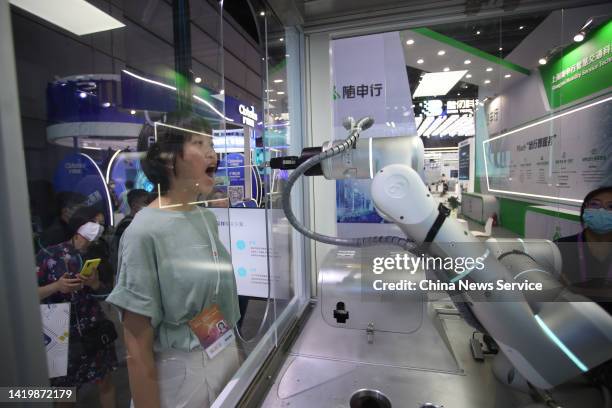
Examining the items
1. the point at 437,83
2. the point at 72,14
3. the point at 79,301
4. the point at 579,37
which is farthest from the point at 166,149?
the point at 579,37

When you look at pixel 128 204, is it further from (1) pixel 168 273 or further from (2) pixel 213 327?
(2) pixel 213 327

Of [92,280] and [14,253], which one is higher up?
[14,253]

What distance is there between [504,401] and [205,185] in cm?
148

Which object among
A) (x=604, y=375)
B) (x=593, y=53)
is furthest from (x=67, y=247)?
(x=593, y=53)

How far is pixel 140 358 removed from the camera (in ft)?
2.60

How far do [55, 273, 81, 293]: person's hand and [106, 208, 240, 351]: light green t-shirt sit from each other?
93 millimetres

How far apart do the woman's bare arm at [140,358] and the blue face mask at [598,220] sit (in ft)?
6.84

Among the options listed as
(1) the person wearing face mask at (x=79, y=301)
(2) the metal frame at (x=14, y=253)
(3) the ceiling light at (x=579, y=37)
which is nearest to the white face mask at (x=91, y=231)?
(1) the person wearing face mask at (x=79, y=301)

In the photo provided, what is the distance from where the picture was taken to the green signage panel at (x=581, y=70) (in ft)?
6.30

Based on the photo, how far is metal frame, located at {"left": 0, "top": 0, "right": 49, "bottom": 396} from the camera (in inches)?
16.2

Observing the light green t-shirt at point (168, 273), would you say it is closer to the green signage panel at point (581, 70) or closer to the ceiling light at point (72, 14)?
the ceiling light at point (72, 14)

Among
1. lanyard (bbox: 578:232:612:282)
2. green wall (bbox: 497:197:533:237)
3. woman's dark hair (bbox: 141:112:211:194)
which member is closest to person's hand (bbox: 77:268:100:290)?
woman's dark hair (bbox: 141:112:211:194)

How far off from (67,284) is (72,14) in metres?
0.66

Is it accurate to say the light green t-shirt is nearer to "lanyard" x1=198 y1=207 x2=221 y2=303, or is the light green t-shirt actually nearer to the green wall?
"lanyard" x1=198 y1=207 x2=221 y2=303
